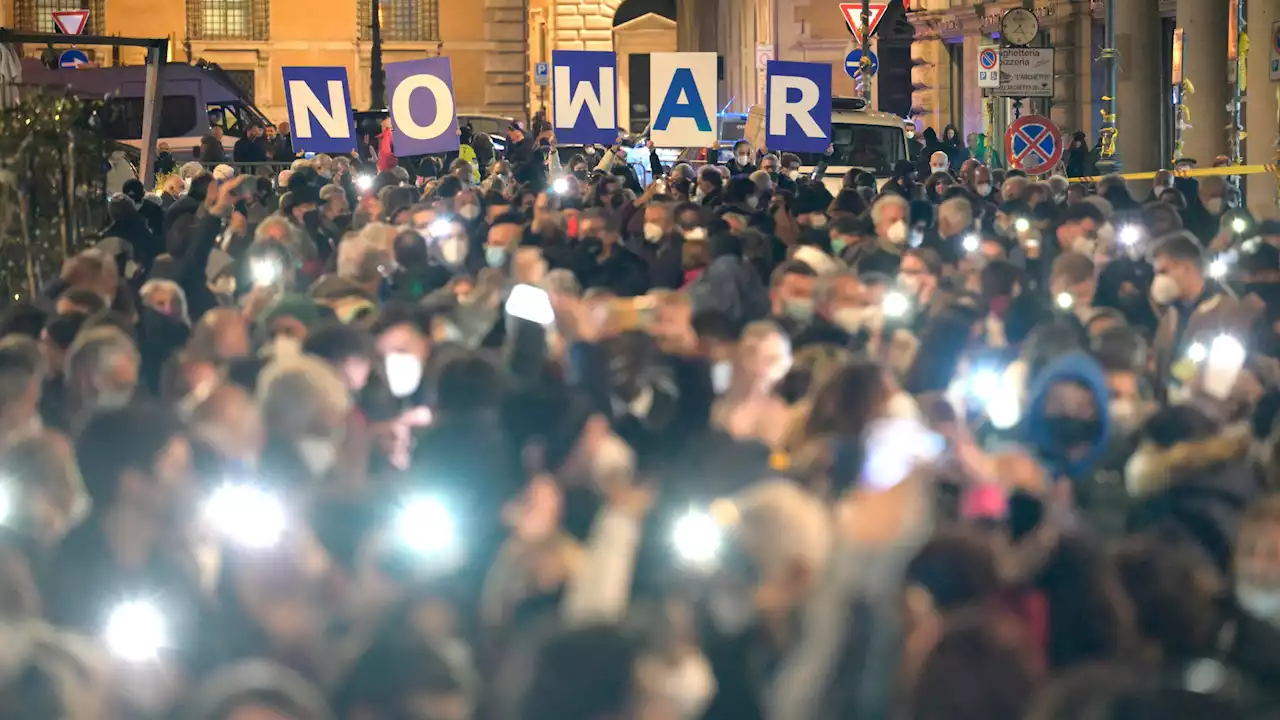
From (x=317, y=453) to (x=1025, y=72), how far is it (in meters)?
18.2

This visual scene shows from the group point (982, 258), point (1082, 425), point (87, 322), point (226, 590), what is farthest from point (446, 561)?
point (982, 258)

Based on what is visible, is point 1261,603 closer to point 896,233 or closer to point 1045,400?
point 1045,400

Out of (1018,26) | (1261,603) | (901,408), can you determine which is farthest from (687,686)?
(1018,26)

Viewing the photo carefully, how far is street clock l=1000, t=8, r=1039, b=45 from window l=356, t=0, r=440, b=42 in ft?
121

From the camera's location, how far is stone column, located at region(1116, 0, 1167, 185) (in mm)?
27438

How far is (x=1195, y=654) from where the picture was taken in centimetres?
557

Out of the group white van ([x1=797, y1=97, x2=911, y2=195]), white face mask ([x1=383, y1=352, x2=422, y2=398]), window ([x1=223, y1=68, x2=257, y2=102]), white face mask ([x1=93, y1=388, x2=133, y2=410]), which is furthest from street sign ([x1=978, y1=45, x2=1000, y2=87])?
window ([x1=223, y1=68, x2=257, y2=102])

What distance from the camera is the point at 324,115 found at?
23.7 m

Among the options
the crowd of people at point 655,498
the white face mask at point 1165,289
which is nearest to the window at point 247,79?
the crowd of people at point 655,498

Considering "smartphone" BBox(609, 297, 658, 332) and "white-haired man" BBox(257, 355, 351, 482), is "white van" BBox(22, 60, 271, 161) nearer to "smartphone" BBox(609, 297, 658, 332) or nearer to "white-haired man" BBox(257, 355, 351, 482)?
"smartphone" BBox(609, 297, 658, 332)

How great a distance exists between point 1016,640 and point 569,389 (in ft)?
10.3

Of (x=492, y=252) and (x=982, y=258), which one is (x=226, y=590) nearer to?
(x=982, y=258)

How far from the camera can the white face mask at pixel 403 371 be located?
9.26 m

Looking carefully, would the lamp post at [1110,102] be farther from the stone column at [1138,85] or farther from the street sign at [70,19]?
the street sign at [70,19]
